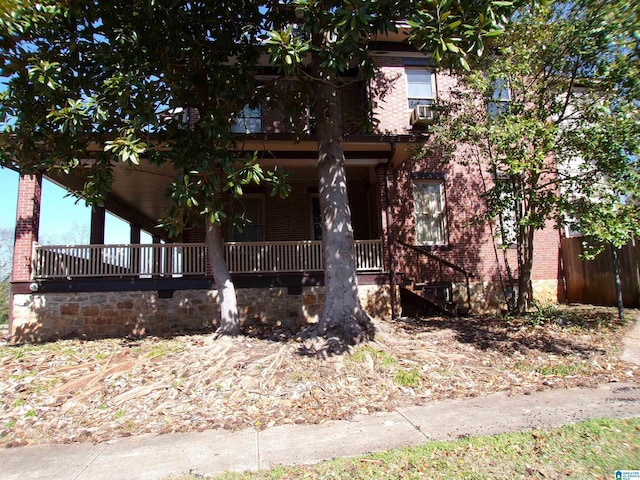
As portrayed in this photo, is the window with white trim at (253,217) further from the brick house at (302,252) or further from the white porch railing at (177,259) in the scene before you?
the white porch railing at (177,259)

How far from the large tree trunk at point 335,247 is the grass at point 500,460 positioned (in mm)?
3203

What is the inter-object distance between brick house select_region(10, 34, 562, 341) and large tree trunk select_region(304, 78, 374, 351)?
77.1 inches

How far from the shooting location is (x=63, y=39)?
23.2 feet

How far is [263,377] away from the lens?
20.0 feet

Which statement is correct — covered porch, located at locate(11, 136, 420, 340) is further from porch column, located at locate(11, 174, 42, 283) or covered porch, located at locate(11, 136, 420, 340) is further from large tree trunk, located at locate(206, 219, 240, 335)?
large tree trunk, located at locate(206, 219, 240, 335)

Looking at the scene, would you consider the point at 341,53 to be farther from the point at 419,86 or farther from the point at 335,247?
the point at 419,86

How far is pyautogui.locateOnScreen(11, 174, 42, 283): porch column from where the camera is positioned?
991cm

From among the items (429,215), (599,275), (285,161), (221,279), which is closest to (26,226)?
(221,279)

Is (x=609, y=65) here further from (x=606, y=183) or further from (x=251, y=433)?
(x=251, y=433)

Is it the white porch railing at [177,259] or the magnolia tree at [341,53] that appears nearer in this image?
the magnolia tree at [341,53]

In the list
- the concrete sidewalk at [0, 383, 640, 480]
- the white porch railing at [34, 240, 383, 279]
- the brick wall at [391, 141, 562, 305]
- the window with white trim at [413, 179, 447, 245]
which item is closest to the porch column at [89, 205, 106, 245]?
the white porch railing at [34, 240, 383, 279]

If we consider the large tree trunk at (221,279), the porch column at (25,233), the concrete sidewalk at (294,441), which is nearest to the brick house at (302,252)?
the porch column at (25,233)

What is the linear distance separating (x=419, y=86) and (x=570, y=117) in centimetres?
538

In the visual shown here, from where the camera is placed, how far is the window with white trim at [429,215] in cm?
1229
